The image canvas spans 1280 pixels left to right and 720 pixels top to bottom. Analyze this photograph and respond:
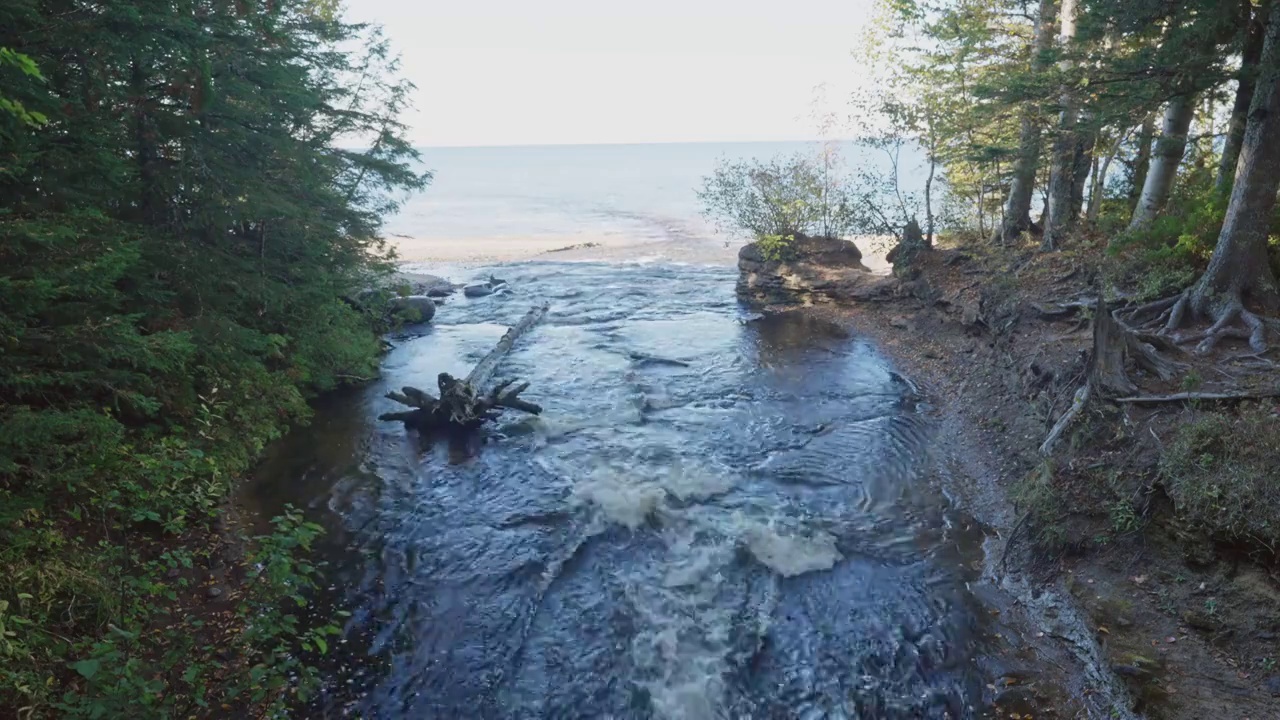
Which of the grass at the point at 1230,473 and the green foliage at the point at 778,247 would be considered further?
the green foliage at the point at 778,247

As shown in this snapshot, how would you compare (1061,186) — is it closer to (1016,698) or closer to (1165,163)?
(1165,163)

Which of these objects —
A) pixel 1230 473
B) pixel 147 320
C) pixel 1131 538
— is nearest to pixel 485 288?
pixel 147 320

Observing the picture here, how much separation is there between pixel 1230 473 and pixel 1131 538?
3.95 feet

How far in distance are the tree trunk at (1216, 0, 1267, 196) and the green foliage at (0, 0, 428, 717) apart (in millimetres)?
13471

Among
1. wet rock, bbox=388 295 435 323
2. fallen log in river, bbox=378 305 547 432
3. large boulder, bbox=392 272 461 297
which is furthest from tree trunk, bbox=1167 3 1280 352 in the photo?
large boulder, bbox=392 272 461 297

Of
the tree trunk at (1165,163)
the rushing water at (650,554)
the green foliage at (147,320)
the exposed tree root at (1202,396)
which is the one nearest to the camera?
the green foliage at (147,320)

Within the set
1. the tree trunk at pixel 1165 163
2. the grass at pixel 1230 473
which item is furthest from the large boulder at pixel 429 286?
the grass at pixel 1230 473

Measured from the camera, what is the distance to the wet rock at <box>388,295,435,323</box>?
826 inches

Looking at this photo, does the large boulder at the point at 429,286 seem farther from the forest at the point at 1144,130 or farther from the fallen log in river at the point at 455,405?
the forest at the point at 1144,130

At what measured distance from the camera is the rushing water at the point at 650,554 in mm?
6703

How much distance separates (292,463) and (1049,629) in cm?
1127

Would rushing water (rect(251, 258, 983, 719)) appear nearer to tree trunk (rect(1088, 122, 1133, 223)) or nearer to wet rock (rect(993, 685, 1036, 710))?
wet rock (rect(993, 685, 1036, 710))

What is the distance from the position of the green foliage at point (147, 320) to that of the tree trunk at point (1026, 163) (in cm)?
1455

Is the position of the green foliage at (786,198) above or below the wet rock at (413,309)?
above
